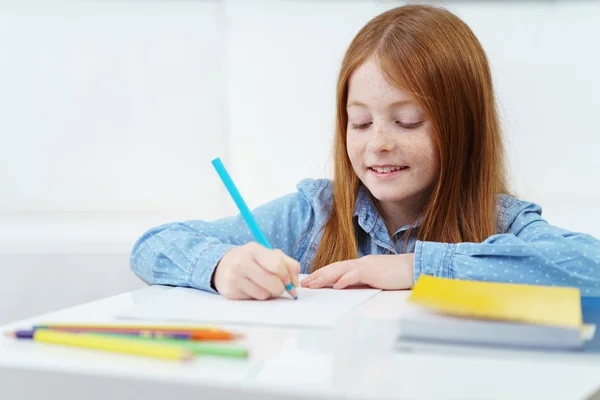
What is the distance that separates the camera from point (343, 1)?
183 centimetres

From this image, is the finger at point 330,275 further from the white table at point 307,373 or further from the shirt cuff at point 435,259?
the white table at point 307,373

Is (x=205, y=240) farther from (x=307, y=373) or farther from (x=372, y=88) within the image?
(x=307, y=373)

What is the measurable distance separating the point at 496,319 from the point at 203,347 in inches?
8.7

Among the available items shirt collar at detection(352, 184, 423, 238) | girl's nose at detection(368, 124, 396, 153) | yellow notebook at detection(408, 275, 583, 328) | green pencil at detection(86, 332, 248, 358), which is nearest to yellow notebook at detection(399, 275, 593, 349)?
yellow notebook at detection(408, 275, 583, 328)

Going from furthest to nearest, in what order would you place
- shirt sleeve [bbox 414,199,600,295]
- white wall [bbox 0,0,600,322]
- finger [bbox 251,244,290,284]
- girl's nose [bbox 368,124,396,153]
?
1. white wall [bbox 0,0,600,322]
2. girl's nose [bbox 368,124,396,153]
3. shirt sleeve [bbox 414,199,600,295]
4. finger [bbox 251,244,290,284]

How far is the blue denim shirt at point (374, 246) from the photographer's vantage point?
892mm

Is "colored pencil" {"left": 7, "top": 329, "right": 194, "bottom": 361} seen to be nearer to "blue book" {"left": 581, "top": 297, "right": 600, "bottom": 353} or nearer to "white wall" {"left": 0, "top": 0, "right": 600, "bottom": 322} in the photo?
"blue book" {"left": 581, "top": 297, "right": 600, "bottom": 353}

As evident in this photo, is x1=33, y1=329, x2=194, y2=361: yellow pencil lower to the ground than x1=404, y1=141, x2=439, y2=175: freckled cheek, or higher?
lower

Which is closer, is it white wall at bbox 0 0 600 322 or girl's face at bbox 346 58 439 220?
girl's face at bbox 346 58 439 220

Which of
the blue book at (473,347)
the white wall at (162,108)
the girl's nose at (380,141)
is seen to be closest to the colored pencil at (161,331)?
the blue book at (473,347)

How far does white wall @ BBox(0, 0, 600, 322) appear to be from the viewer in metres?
1.84

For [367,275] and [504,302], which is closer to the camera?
[504,302]

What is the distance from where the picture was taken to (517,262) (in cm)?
90

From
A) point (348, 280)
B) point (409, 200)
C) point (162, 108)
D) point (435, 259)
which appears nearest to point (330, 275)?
point (348, 280)
